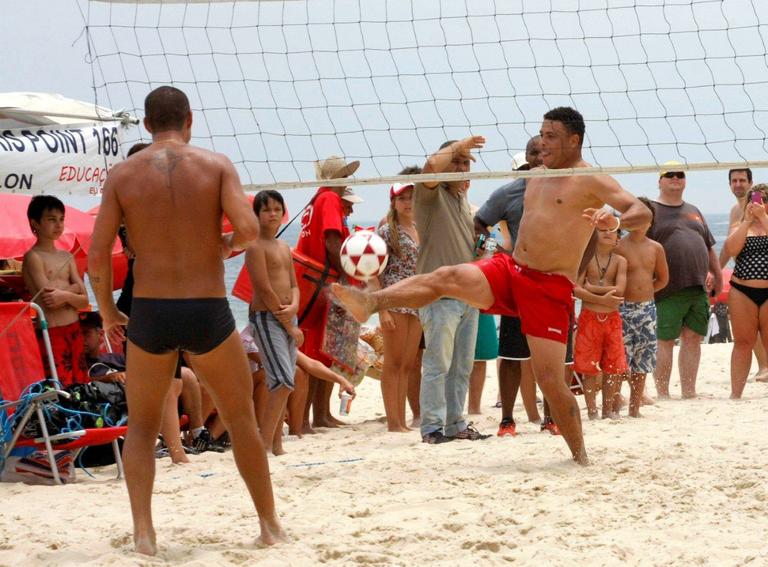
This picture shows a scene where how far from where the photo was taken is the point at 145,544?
4.03m

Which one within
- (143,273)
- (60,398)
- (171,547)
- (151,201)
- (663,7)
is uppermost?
(663,7)

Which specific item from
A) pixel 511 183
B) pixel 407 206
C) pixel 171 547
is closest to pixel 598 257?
pixel 511 183

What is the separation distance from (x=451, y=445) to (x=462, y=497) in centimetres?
152

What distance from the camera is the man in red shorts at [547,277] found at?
5.43 meters

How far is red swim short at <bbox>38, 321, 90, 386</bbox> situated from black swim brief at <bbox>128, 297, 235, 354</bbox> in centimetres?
265

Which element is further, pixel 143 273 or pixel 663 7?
pixel 663 7

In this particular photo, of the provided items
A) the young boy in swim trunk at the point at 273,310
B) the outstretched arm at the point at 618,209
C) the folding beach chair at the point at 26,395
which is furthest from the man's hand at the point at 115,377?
the outstretched arm at the point at 618,209

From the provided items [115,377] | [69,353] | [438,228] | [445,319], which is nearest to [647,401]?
[445,319]

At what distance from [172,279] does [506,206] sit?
3592mm

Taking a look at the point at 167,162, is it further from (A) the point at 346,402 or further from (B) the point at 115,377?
(A) the point at 346,402

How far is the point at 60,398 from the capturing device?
19.1ft

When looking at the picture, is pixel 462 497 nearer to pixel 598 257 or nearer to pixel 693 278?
pixel 598 257

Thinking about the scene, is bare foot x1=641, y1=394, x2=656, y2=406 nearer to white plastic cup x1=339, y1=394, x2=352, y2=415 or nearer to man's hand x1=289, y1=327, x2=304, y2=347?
white plastic cup x1=339, y1=394, x2=352, y2=415

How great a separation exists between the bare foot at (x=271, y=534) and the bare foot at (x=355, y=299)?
56.1 inches
